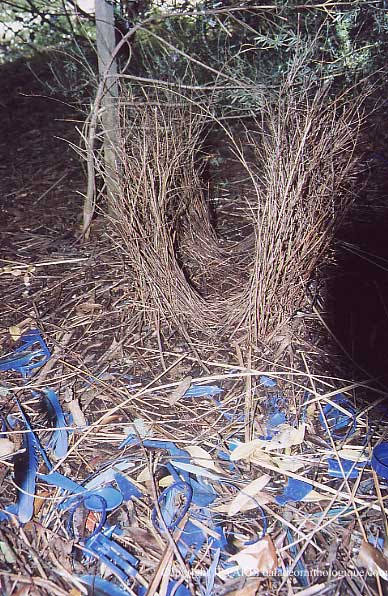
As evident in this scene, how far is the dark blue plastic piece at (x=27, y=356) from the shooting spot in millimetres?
1523

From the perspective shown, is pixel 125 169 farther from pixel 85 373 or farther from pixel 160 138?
pixel 85 373

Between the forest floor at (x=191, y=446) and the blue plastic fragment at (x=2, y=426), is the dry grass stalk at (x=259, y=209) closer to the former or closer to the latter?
the forest floor at (x=191, y=446)

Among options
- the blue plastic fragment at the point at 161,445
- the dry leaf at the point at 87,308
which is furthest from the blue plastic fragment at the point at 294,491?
the dry leaf at the point at 87,308

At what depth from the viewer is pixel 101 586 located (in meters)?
1.03

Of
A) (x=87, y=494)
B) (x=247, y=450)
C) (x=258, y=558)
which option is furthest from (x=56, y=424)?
(x=258, y=558)

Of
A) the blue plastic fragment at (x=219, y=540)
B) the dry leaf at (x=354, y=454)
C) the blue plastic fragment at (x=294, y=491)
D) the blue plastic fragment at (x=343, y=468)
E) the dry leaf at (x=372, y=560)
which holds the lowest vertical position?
the dry leaf at (x=372, y=560)

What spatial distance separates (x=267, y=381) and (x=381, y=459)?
0.34 meters

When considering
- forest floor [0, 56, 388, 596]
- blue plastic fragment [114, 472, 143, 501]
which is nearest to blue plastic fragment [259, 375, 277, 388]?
forest floor [0, 56, 388, 596]

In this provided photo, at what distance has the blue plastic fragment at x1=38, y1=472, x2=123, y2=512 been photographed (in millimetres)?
1160

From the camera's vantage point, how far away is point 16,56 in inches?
161

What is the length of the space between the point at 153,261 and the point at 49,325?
37cm

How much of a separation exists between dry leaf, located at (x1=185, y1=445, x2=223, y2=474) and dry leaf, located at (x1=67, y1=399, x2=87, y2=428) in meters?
0.27

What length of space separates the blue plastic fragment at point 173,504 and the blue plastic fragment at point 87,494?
9 cm

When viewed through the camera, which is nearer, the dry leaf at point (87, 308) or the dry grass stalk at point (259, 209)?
the dry grass stalk at point (259, 209)
